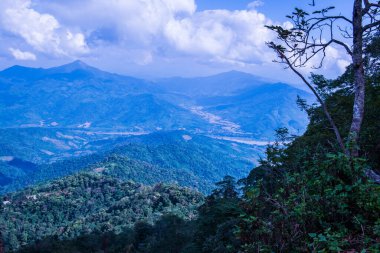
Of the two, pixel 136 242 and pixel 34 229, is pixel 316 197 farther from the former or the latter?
pixel 34 229

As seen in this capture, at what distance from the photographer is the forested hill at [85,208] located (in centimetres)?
5653

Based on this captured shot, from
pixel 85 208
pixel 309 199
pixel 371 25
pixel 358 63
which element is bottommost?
pixel 85 208

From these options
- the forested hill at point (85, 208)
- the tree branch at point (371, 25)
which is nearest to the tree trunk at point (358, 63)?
the tree branch at point (371, 25)

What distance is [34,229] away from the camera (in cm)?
6438

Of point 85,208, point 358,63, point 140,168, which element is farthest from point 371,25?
point 140,168

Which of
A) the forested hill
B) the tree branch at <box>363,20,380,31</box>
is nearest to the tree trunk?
the tree branch at <box>363,20,380,31</box>

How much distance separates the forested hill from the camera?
56.5m

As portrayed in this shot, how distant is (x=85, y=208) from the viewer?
81.9 metres

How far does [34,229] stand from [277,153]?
68.2 meters

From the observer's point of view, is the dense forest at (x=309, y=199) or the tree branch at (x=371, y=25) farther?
the tree branch at (x=371, y=25)

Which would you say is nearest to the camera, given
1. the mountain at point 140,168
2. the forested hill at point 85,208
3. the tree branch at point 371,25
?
the tree branch at point 371,25

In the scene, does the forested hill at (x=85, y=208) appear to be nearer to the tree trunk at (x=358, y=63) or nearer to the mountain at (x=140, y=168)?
the mountain at (x=140, y=168)

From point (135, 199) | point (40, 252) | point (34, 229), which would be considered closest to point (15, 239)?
point (34, 229)

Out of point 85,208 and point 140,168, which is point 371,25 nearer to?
point 85,208
